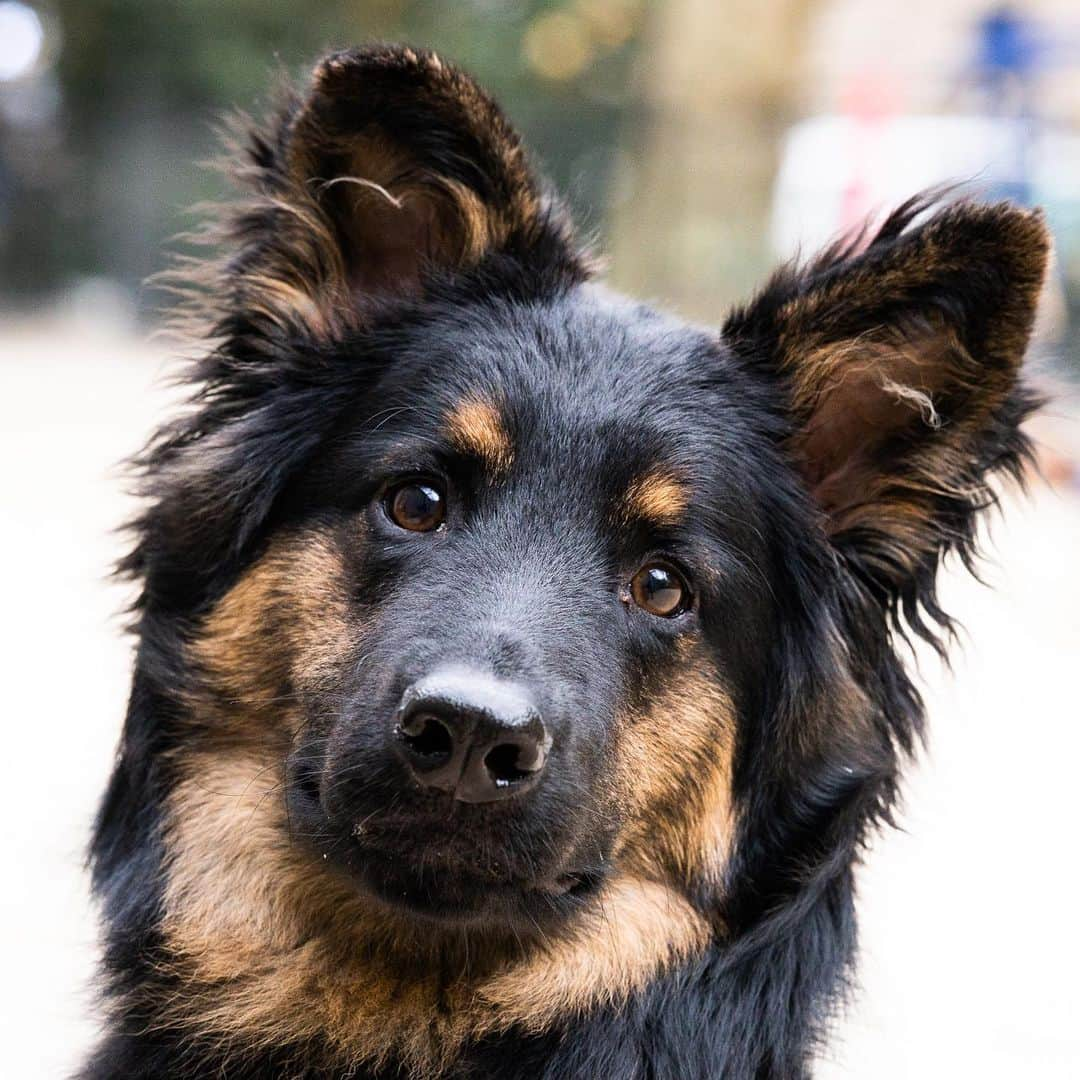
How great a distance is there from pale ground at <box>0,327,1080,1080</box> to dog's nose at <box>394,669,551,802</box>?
1426 millimetres

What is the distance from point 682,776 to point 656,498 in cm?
72

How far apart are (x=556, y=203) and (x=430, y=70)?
2.11 ft

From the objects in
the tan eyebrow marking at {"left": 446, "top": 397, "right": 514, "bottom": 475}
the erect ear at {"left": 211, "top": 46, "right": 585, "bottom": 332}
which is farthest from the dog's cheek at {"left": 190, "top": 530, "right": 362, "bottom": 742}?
the erect ear at {"left": 211, "top": 46, "right": 585, "bottom": 332}

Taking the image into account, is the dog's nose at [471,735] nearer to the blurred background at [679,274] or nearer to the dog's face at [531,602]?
the dog's face at [531,602]

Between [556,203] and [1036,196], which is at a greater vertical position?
[1036,196]

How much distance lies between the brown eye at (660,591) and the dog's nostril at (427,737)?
828 mm

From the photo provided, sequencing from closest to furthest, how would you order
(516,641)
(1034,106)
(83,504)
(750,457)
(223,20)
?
1. (516,641)
2. (750,457)
3. (83,504)
4. (1034,106)
5. (223,20)

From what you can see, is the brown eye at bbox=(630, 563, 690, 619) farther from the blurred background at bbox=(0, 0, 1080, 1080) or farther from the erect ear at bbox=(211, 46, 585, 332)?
the erect ear at bbox=(211, 46, 585, 332)

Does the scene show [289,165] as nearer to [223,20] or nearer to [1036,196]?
[1036,196]

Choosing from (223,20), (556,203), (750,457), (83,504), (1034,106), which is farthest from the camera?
(223,20)

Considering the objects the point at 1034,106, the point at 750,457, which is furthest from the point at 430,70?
the point at 1034,106

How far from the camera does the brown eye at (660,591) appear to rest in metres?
3.49

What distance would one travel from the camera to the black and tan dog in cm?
331

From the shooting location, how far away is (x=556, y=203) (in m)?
3.96
